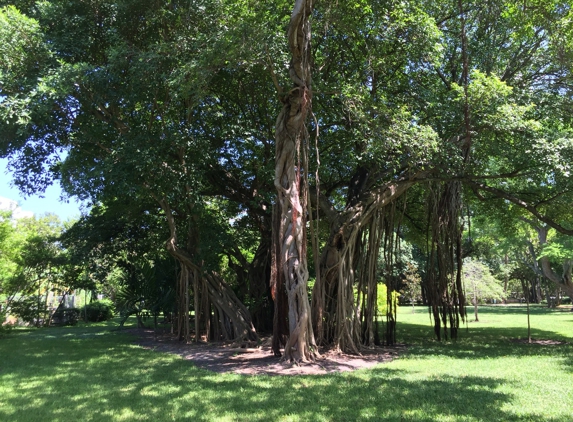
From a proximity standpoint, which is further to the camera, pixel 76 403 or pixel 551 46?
pixel 551 46

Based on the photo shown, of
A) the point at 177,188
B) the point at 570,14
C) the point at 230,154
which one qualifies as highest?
the point at 570,14

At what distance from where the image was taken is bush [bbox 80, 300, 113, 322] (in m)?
21.9

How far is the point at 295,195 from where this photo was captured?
758cm

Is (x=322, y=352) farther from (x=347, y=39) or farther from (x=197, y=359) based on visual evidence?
(x=347, y=39)

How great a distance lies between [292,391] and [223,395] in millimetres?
860

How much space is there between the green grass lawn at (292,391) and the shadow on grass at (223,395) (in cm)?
1

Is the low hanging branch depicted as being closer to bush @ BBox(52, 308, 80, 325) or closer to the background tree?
the background tree

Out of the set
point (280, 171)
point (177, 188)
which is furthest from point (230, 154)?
point (280, 171)

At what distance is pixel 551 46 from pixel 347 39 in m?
4.35

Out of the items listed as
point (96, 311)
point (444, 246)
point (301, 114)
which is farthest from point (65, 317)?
point (301, 114)

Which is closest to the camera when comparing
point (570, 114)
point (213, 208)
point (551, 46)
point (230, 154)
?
point (551, 46)

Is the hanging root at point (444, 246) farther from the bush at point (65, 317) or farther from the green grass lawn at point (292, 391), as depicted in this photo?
the bush at point (65, 317)

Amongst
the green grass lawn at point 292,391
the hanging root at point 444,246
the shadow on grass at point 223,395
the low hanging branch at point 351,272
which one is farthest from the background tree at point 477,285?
the shadow on grass at point 223,395

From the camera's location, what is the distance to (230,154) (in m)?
11.0
